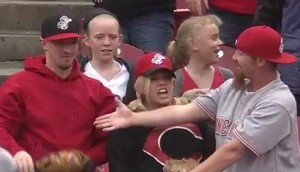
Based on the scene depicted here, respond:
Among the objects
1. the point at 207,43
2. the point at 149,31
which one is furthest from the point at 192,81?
the point at 149,31

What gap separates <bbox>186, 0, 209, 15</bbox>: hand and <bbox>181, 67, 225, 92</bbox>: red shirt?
0.95 meters

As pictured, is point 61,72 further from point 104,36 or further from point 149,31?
point 149,31

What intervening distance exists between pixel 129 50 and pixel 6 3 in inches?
81.2

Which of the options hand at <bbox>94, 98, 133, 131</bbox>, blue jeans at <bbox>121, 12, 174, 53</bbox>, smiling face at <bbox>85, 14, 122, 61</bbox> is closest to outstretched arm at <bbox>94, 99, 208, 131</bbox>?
hand at <bbox>94, 98, 133, 131</bbox>

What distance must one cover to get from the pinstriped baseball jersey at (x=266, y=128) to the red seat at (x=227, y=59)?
6.24 ft

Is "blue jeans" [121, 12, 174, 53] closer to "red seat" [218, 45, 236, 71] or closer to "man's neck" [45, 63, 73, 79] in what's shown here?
"red seat" [218, 45, 236, 71]

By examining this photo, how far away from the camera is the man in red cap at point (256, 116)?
4723 mm

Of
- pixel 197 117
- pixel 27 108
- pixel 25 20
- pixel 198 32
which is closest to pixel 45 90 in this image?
pixel 27 108

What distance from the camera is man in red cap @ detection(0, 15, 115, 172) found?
17.4ft

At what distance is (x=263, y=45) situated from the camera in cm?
484

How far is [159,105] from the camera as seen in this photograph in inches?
212

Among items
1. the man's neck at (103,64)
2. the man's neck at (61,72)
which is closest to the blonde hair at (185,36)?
the man's neck at (103,64)

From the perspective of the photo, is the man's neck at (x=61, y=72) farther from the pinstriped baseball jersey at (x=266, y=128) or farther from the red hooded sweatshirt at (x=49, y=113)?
the pinstriped baseball jersey at (x=266, y=128)

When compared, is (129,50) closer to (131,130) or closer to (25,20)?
(131,130)
